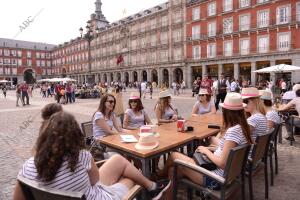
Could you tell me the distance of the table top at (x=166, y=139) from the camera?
10.5 ft

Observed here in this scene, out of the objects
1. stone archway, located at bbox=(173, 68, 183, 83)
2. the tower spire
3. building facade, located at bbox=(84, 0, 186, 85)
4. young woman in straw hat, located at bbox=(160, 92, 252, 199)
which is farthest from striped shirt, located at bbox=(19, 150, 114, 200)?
the tower spire

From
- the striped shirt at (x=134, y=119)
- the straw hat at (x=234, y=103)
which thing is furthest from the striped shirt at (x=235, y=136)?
the striped shirt at (x=134, y=119)

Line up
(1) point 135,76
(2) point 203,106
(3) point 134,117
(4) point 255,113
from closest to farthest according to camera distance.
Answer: (4) point 255,113
(3) point 134,117
(2) point 203,106
(1) point 135,76

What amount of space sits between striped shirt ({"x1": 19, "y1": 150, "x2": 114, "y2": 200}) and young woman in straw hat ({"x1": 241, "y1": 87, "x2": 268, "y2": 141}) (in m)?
→ 2.54

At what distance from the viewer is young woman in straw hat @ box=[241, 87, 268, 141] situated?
3.76 meters

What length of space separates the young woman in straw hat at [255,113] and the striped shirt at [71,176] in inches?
100

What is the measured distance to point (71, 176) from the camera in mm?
2018

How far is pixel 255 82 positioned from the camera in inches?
1190

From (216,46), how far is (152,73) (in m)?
15.0

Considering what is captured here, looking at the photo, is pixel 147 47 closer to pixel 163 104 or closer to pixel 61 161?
pixel 163 104

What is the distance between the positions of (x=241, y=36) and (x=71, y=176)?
107ft

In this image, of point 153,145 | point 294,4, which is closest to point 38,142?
point 153,145

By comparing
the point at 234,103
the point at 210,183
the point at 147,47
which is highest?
the point at 147,47

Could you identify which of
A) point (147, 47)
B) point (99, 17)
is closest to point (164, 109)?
point (147, 47)
